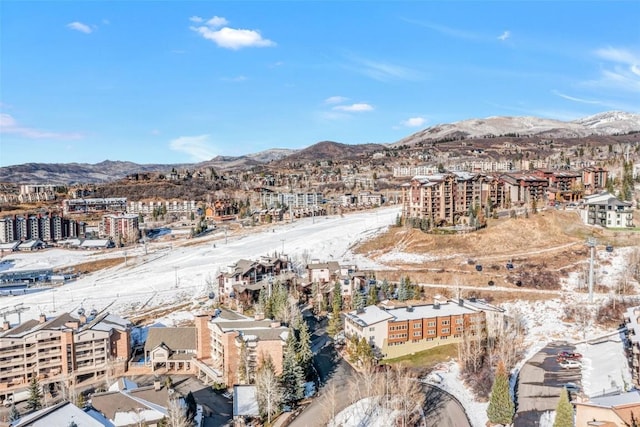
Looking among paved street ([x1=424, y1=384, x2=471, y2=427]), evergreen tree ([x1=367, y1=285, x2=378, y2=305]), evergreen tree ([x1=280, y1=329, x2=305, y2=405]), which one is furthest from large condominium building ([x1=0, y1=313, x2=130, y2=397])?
paved street ([x1=424, y1=384, x2=471, y2=427])

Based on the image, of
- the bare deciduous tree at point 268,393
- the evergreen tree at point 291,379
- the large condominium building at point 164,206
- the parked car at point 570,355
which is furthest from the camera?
the large condominium building at point 164,206

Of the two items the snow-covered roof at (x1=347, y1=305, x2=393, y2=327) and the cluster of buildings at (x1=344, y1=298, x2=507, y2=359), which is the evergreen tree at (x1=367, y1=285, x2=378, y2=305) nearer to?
the cluster of buildings at (x1=344, y1=298, x2=507, y2=359)

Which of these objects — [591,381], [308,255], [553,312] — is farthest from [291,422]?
[308,255]

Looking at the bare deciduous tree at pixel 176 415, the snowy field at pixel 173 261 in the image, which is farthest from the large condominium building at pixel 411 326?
the snowy field at pixel 173 261

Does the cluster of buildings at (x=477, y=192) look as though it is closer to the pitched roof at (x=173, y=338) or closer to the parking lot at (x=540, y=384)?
the parking lot at (x=540, y=384)

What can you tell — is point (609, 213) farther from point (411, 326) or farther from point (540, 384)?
point (540, 384)

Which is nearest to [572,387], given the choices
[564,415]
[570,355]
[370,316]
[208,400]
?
[570,355]

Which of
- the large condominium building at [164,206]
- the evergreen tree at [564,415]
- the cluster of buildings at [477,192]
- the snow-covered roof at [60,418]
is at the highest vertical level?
the cluster of buildings at [477,192]
